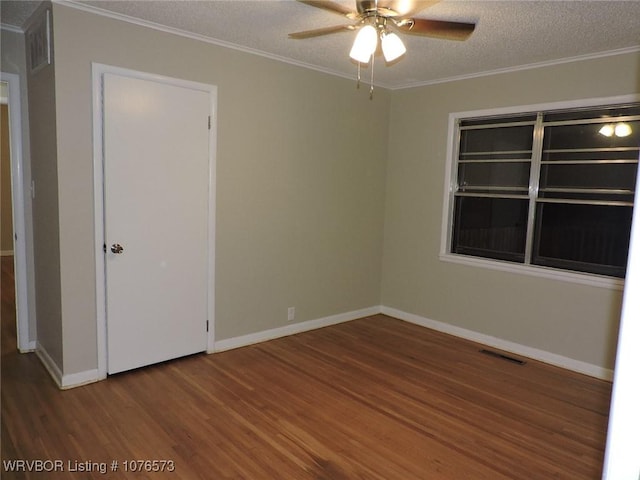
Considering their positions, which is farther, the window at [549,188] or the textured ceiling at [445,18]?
the window at [549,188]

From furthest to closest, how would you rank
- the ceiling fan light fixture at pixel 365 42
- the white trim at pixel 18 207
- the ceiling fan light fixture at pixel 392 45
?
the white trim at pixel 18 207 < the ceiling fan light fixture at pixel 392 45 < the ceiling fan light fixture at pixel 365 42

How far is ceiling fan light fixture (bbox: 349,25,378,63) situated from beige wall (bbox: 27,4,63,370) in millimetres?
2016

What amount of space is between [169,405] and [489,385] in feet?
7.74

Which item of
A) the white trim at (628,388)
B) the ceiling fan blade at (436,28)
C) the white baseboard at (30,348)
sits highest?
the ceiling fan blade at (436,28)

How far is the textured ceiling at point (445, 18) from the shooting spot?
2713mm

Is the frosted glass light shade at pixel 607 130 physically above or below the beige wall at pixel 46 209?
above

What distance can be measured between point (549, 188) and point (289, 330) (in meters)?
2.75

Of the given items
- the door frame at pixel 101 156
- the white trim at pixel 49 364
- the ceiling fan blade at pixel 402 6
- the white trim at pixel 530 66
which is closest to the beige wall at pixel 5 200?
the white trim at pixel 49 364

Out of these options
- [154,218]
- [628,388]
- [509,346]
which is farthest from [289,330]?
[628,388]

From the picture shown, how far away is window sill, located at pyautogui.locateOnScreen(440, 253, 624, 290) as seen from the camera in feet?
11.5

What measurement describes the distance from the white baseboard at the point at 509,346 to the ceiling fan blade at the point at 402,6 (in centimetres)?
310

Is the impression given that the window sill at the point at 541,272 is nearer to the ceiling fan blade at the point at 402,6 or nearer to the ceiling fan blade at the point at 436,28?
the ceiling fan blade at the point at 436,28

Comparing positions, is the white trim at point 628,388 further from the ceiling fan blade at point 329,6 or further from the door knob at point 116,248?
the door knob at point 116,248

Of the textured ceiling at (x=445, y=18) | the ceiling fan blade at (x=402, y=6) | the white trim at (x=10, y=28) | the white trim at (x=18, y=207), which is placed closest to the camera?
the ceiling fan blade at (x=402, y=6)
